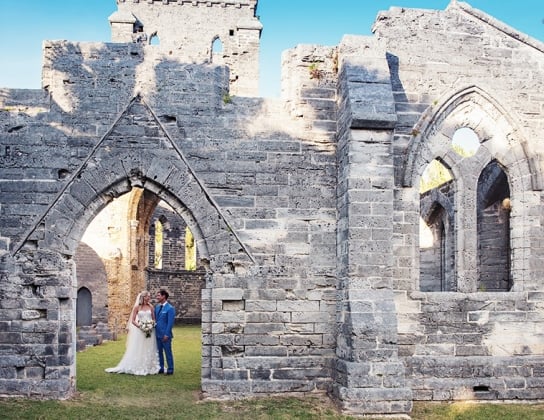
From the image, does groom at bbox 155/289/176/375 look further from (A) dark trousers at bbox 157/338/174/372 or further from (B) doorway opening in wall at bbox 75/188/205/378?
(B) doorway opening in wall at bbox 75/188/205/378

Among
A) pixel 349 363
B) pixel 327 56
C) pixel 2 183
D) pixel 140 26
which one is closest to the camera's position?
pixel 349 363

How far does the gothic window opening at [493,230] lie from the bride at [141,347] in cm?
632

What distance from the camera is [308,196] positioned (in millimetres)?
8609

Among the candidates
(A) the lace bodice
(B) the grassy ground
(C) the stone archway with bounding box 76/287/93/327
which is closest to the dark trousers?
(A) the lace bodice

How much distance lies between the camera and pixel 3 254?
819cm

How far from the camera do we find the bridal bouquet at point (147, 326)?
11.0 meters

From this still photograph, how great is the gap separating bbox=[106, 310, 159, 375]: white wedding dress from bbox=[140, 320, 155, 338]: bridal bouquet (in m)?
0.06

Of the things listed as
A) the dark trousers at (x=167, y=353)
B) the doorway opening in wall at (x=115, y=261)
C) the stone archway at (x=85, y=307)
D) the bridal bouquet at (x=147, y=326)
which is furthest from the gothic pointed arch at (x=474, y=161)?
the stone archway at (x=85, y=307)

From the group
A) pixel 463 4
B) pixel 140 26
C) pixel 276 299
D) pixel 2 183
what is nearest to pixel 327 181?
pixel 276 299

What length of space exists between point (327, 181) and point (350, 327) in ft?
6.75

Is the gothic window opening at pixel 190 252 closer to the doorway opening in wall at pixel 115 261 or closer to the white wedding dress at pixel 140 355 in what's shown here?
the doorway opening in wall at pixel 115 261

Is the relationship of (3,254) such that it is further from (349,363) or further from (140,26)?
(140,26)

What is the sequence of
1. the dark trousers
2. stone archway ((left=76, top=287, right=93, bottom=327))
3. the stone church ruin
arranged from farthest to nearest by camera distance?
stone archway ((left=76, top=287, right=93, bottom=327)) → the dark trousers → the stone church ruin

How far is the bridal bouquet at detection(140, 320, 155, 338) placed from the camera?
Answer: 36.0 feet
